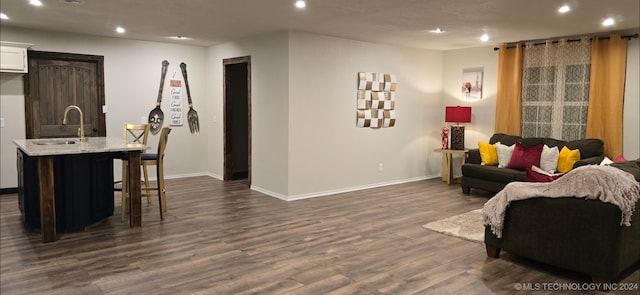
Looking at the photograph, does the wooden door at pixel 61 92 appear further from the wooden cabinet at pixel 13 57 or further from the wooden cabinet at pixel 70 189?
the wooden cabinet at pixel 70 189

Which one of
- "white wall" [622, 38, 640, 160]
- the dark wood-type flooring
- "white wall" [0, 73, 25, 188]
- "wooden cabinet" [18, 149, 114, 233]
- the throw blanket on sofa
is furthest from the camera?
"white wall" [0, 73, 25, 188]

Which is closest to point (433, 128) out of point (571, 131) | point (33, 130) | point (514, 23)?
point (571, 131)

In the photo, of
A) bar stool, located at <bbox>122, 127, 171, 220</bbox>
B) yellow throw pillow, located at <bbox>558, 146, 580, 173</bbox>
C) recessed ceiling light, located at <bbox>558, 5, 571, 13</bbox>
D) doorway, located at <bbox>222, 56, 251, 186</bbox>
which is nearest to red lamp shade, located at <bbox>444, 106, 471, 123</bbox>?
yellow throw pillow, located at <bbox>558, 146, 580, 173</bbox>

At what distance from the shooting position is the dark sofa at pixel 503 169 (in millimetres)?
5906

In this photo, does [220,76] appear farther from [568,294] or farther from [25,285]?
[568,294]

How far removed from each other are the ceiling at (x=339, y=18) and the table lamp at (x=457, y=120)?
118cm

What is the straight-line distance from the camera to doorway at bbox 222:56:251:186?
748 centimetres

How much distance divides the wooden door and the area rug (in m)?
5.25

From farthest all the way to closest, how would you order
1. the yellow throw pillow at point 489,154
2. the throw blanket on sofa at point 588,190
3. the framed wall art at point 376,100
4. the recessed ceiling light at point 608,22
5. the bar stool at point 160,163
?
the framed wall art at point 376,100 → the yellow throw pillow at point 489,154 → the recessed ceiling light at point 608,22 → the bar stool at point 160,163 → the throw blanket on sofa at point 588,190

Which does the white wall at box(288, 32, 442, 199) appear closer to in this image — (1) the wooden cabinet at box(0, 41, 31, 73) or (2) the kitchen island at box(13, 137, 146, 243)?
(2) the kitchen island at box(13, 137, 146, 243)

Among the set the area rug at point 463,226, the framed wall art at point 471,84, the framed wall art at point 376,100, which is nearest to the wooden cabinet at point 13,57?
the framed wall art at point 376,100

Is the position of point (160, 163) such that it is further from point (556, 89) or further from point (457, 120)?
point (556, 89)

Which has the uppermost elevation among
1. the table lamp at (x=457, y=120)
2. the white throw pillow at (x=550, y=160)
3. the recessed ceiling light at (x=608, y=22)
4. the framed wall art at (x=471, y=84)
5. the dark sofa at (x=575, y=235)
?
the recessed ceiling light at (x=608, y=22)

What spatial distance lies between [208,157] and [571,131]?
19.4 ft
